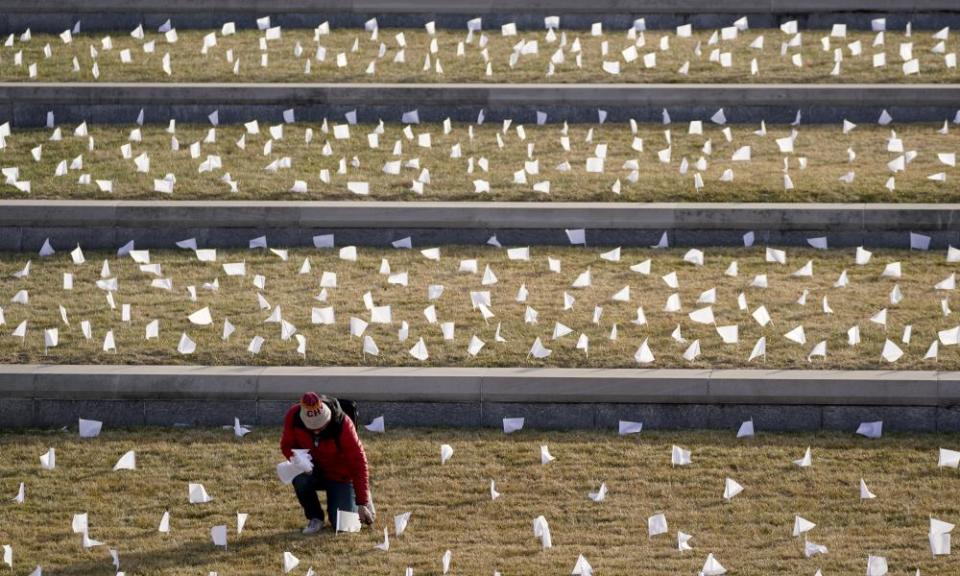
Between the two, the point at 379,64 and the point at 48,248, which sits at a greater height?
the point at 379,64

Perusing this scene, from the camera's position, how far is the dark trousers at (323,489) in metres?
10.3

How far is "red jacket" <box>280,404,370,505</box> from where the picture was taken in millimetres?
10156

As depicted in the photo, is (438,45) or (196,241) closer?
(196,241)

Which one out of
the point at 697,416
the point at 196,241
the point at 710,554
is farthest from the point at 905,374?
the point at 196,241

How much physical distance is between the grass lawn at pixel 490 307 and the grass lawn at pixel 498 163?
102cm

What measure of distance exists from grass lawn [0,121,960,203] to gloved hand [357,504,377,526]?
5.61 meters

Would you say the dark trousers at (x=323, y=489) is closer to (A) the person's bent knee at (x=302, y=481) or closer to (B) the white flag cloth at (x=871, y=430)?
(A) the person's bent knee at (x=302, y=481)

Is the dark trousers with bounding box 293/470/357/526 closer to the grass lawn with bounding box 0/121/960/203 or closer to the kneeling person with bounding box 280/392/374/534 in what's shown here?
the kneeling person with bounding box 280/392/374/534

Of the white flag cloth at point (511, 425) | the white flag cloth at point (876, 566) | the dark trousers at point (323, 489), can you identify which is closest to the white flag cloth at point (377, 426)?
the white flag cloth at point (511, 425)

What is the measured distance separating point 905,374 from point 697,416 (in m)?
1.52

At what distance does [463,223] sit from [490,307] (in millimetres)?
1807

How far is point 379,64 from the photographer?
18.9 m

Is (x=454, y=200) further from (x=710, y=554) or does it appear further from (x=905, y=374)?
(x=710, y=554)

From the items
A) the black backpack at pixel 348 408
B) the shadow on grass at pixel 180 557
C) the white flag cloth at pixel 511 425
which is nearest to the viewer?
the shadow on grass at pixel 180 557
